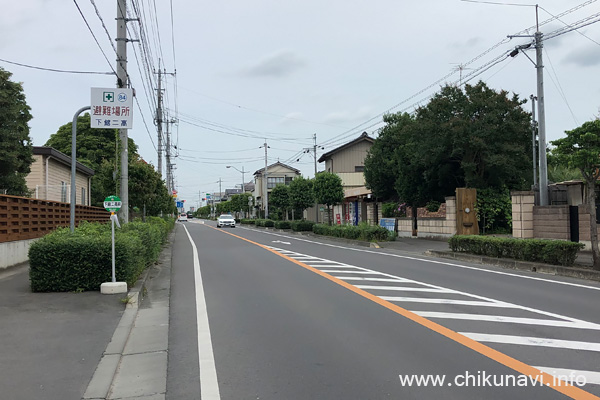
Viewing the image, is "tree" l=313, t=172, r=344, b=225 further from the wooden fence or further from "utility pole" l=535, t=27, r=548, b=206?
the wooden fence

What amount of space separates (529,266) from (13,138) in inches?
692

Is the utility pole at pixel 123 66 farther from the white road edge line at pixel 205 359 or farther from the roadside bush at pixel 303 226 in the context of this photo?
the roadside bush at pixel 303 226

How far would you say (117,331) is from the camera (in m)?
6.51

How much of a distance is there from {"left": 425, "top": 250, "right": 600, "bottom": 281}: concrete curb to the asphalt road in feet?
2.88

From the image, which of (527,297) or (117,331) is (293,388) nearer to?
(117,331)

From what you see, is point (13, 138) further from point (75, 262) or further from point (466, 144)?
point (466, 144)

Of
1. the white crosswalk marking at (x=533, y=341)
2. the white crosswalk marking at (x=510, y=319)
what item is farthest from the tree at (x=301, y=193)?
the white crosswalk marking at (x=533, y=341)

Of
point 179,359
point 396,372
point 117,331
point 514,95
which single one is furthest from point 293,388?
point 514,95

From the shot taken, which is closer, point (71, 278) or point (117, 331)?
point (117, 331)

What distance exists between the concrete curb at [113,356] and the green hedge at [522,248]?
1117 cm

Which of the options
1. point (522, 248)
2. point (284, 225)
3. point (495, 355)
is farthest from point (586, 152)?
point (284, 225)

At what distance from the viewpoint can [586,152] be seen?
479 inches

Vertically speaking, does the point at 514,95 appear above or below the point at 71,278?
above

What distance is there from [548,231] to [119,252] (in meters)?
15.7
